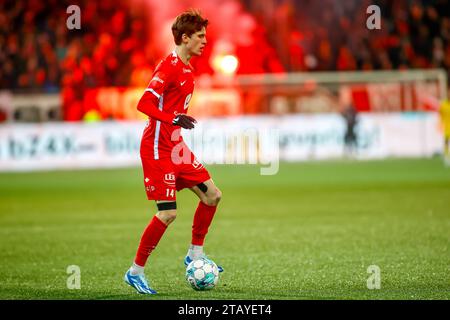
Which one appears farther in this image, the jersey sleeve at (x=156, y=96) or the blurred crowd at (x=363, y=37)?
the blurred crowd at (x=363, y=37)

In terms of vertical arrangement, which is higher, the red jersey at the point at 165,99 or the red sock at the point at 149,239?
the red jersey at the point at 165,99

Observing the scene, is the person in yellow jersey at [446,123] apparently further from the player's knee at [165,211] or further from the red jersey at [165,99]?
the player's knee at [165,211]

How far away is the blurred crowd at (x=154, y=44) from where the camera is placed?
28922 millimetres

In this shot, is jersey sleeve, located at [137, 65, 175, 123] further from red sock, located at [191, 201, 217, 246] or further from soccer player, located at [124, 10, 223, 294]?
red sock, located at [191, 201, 217, 246]

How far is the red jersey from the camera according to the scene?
25.1 feet

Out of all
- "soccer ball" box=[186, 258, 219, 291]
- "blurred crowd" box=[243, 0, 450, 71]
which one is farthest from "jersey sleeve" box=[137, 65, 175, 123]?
"blurred crowd" box=[243, 0, 450, 71]

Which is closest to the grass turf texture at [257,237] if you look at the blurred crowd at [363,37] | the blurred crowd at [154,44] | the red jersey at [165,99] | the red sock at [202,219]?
the red sock at [202,219]

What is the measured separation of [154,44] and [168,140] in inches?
978

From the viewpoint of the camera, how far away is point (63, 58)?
96.0 feet

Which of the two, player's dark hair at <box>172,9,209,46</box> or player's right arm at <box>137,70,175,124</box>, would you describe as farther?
player's dark hair at <box>172,9,209,46</box>

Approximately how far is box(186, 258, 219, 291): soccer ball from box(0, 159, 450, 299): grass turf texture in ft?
0.31

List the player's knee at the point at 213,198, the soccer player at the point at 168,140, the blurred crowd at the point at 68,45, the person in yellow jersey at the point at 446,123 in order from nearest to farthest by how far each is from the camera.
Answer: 1. the soccer player at the point at 168,140
2. the player's knee at the point at 213,198
3. the person in yellow jersey at the point at 446,123
4. the blurred crowd at the point at 68,45
